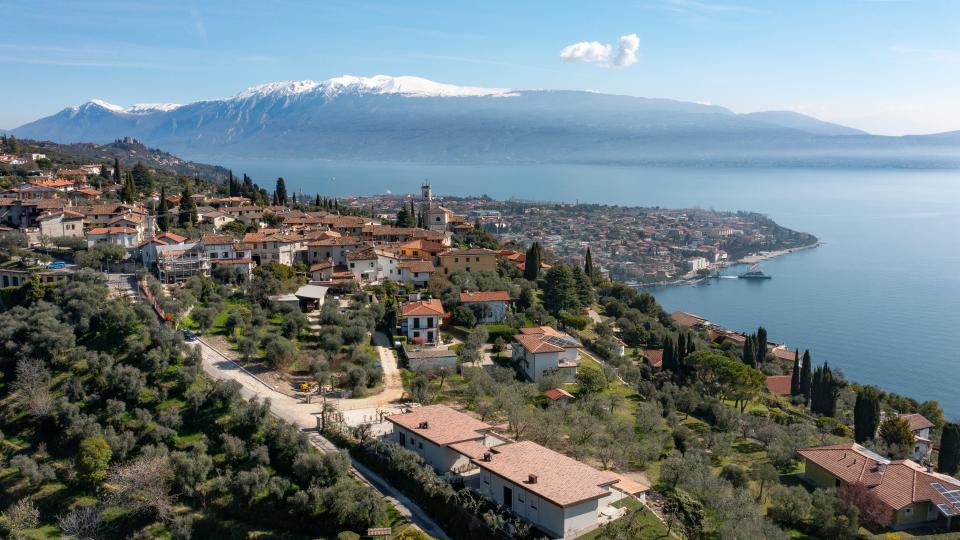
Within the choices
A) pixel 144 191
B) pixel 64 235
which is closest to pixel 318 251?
pixel 64 235

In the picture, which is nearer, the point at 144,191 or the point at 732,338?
the point at 732,338

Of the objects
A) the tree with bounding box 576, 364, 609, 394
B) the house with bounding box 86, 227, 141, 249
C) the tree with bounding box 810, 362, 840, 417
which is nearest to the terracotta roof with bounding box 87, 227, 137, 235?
the house with bounding box 86, 227, 141, 249

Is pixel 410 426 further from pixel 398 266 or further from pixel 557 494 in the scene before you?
pixel 398 266

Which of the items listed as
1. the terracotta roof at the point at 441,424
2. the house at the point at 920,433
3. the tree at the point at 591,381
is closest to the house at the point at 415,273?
the tree at the point at 591,381

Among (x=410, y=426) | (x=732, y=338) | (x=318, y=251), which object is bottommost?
(x=732, y=338)

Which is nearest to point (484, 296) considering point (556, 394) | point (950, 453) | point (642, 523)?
point (556, 394)

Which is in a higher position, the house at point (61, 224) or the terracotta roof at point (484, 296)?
the house at point (61, 224)

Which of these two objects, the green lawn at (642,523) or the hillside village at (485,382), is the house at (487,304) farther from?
the green lawn at (642,523)
